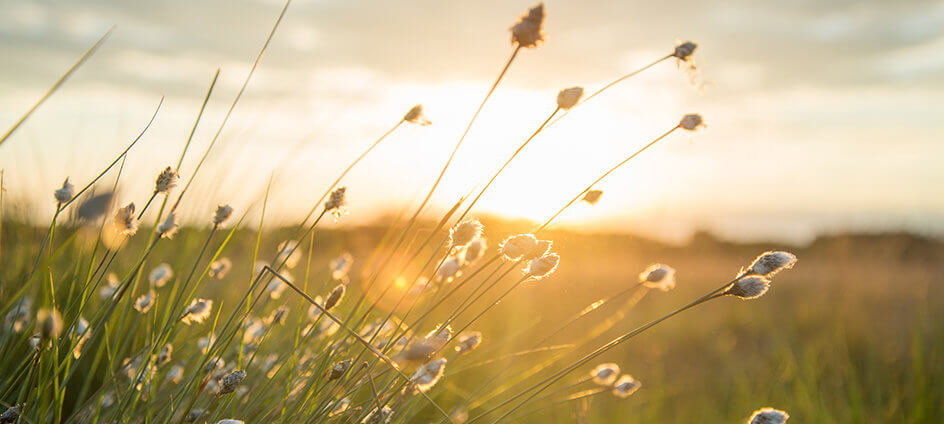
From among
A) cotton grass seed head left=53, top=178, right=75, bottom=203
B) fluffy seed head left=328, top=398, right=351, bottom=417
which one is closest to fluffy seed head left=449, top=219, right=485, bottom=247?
fluffy seed head left=328, top=398, right=351, bottom=417

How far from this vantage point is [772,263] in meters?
1.33

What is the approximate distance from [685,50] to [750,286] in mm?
574

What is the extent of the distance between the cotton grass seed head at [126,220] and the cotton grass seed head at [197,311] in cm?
29

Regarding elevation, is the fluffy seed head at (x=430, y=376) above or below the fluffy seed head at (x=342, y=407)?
above

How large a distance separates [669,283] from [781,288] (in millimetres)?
6838

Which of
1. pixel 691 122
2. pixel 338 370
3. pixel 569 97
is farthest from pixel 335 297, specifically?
pixel 691 122

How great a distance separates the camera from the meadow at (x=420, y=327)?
139 centimetres

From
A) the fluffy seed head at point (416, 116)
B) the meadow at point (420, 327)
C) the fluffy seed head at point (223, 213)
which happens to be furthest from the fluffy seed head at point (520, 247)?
the fluffy seed head at point (223, 213)

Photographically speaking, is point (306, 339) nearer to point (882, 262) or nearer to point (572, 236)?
point (572, 236)

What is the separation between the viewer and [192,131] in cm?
144

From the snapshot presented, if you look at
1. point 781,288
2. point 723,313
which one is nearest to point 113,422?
point 723,313

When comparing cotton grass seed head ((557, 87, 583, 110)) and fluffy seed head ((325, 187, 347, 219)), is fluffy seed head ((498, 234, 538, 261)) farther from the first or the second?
fluffy seed head ((325, 187, 347, 219))

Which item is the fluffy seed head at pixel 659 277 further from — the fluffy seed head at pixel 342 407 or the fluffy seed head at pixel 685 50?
the fluffy seed head at pixel 342 407

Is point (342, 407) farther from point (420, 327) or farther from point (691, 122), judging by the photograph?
point (691, 122)
